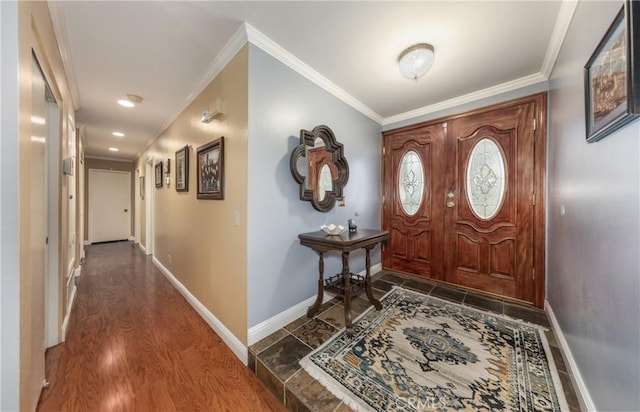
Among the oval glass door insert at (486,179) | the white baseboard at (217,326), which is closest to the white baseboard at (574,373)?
the oval glass door insert at (486,179)

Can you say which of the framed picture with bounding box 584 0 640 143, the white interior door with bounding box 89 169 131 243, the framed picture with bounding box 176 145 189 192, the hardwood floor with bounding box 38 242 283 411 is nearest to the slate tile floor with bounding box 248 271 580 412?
the hardwood floor with bounding box 38 242 283 411

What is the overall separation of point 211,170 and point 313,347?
1775 millimetres

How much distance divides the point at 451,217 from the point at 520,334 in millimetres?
1335

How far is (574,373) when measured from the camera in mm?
1317

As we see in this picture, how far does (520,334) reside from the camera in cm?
180

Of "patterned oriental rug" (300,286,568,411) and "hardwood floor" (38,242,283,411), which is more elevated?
"patterned oriental rug" (300,286,568,411)

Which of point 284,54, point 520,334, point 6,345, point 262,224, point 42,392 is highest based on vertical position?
point 284,54

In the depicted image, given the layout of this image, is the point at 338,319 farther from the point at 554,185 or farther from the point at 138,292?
the point at 138,292

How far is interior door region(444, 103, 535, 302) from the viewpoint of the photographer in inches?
91.4

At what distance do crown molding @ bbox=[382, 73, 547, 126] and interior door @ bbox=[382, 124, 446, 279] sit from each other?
0.73ft

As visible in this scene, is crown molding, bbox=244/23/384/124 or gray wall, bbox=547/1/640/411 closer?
gray wall, bbox=547/1/640/411

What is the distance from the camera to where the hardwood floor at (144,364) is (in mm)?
1319

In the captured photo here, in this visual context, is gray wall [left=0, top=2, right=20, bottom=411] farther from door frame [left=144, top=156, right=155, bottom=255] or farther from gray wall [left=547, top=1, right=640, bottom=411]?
door frame [left=144, top=156, right=155, bottom=255]

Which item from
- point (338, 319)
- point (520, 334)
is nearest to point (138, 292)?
point (338, 319)
